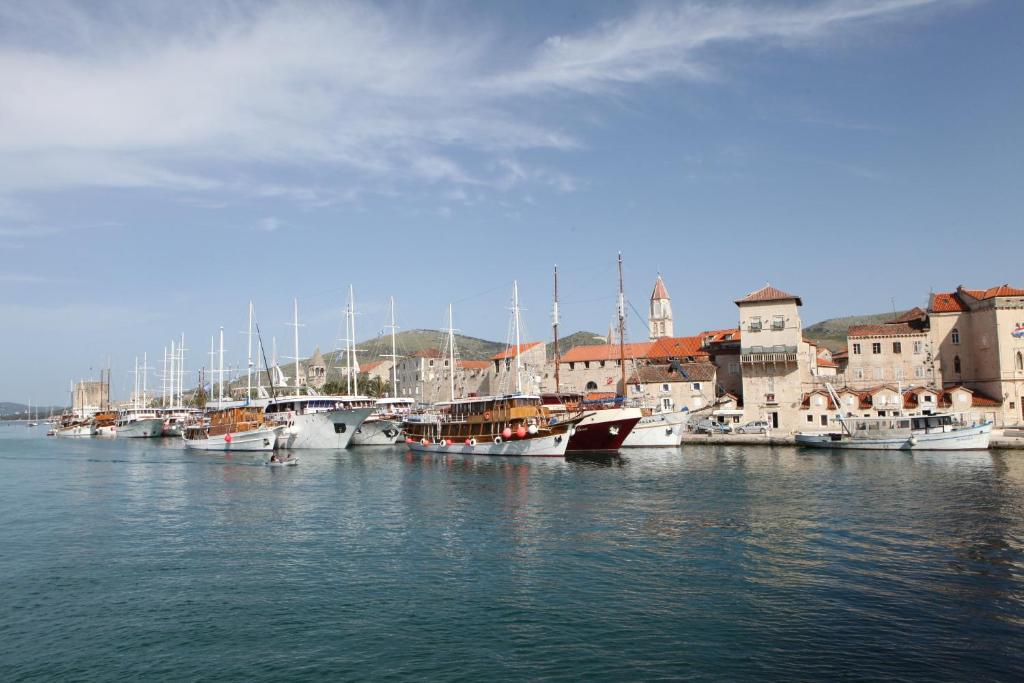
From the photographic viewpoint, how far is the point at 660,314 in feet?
382

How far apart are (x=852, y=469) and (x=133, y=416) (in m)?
106

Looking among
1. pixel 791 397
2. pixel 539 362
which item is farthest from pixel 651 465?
pixel 539 362

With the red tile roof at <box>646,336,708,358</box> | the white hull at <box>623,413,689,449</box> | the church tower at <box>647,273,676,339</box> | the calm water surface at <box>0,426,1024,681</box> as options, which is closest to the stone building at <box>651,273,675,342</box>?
the church tower at <box>647,273,676,339</box>

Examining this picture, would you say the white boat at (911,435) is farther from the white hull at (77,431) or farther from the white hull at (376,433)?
the white hull at (77,431)

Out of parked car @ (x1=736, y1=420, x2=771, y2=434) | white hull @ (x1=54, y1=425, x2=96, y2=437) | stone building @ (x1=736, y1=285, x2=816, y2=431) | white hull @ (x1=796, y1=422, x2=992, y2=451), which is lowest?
white hull @ (x1=796, y1=422, x2=992, y2=451)

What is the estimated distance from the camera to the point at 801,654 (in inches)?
549

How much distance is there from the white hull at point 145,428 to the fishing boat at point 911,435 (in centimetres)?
8646

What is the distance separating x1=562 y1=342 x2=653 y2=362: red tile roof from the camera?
87.8 meters

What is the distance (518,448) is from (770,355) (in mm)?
27195

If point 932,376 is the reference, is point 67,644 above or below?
below

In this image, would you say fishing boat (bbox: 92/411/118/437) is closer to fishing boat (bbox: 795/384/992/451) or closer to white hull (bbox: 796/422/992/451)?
fishing boat (bbox: 795/384/992/451)

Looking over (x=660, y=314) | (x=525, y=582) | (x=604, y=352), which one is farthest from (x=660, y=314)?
(x=525, y=582)

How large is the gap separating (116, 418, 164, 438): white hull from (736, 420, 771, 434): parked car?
260 feet

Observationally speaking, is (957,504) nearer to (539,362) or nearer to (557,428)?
(557,428)
